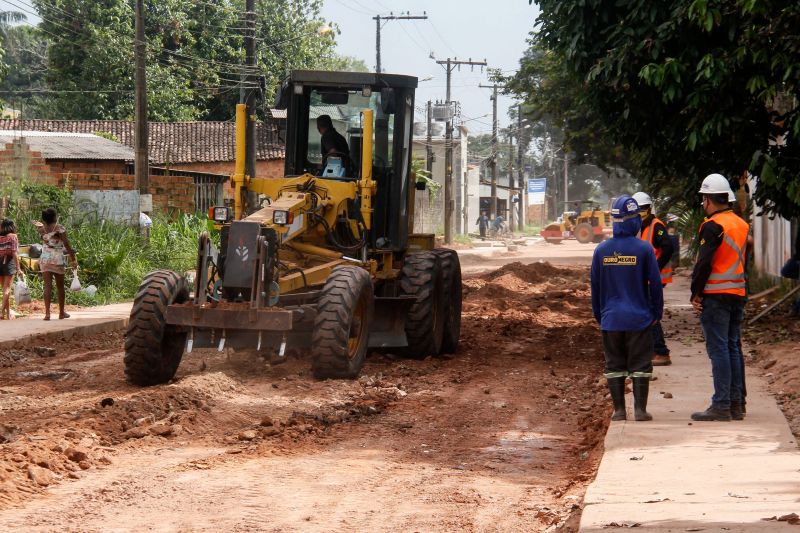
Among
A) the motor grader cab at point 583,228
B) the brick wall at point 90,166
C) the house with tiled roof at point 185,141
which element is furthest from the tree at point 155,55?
the motor grader cab at point 583,228

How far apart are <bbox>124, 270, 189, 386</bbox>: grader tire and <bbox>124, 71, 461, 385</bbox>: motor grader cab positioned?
12 millimetres

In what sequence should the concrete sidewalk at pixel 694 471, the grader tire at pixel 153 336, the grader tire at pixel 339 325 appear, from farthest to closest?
the grader tire at pixel 339 325 < the grader tire at pixel 153 336 < the concrete sidewalk at pixel 694 471

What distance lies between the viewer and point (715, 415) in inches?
364

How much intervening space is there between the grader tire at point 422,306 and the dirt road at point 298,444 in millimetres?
235

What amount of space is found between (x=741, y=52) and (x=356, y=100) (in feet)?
14.2

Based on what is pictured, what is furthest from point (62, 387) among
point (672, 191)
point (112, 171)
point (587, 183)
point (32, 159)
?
point (587, 183)

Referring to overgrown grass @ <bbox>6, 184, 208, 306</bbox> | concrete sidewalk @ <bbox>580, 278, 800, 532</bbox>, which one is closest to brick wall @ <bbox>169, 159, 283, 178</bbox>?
overgrown grass @ <bbox>6, 184, 208, 306</bbox>

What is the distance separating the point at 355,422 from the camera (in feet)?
32.8

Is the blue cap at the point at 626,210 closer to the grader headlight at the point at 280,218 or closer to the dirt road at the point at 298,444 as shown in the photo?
the dirt road at the point at 298,444

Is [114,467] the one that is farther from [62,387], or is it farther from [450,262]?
[450,262]

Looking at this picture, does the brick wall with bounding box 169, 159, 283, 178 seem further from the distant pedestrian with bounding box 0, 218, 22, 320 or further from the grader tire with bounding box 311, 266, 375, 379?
the grader tire with bounding box 311, 266, 375, 379

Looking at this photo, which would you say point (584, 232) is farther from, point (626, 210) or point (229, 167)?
point (626, 210)

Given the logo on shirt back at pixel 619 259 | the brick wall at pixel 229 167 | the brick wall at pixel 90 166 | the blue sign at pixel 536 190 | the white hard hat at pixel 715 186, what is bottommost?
the logo on shirt back at pixel 619 259

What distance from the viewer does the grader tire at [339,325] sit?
11.5 meters
